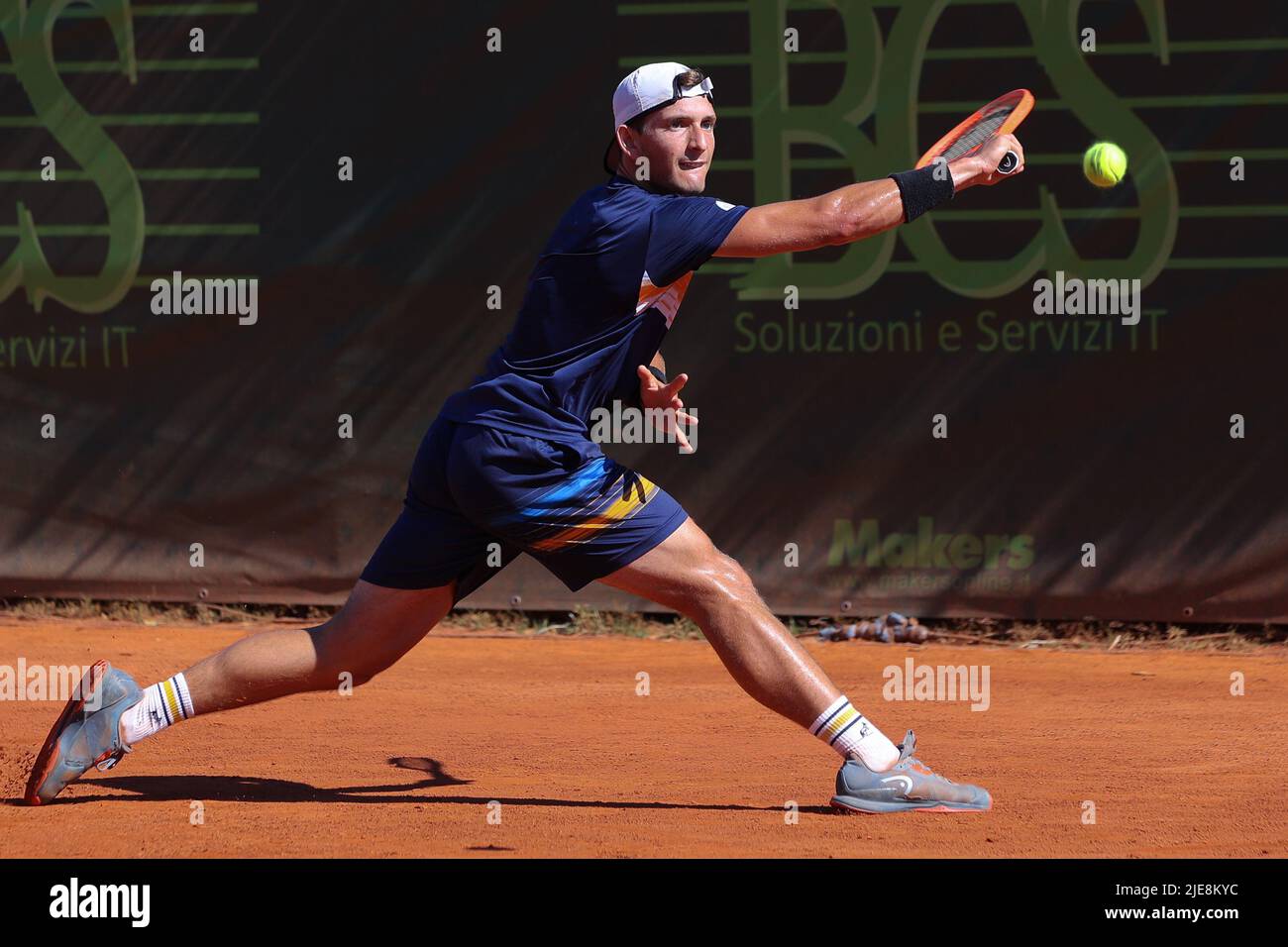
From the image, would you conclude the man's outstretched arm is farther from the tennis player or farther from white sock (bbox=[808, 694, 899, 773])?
white sock (bbox=[808, 694, 899, 773])

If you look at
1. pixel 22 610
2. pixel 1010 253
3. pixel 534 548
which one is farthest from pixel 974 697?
pixel 22 610

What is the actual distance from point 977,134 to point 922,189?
17.3 inches

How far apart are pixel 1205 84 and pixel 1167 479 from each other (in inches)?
61.0

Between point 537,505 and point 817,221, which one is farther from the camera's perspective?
point 537,505

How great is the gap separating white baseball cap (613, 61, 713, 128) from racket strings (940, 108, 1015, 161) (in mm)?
666

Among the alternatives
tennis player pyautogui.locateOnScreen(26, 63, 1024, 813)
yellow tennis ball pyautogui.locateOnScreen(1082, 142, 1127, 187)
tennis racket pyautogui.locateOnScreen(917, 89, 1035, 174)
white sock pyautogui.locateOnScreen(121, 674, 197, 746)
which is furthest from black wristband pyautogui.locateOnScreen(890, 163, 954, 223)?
white sock pyautogui.locateOnScreen(121, 674, 197, 746)

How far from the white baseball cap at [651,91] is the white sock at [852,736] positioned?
1.46 metres

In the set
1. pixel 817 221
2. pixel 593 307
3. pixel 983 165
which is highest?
pixel 983 165

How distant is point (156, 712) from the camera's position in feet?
14.1

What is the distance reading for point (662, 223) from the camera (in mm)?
3867

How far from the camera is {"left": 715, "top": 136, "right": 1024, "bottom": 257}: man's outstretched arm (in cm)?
382

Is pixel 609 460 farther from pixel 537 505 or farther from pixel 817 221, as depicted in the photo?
pixel 817 221

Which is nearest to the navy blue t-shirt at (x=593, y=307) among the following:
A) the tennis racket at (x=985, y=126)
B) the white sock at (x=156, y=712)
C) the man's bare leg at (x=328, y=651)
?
the man's bare leg at (x=328, y=651)

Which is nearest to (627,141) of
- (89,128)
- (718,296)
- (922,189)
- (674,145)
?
(674,145)
